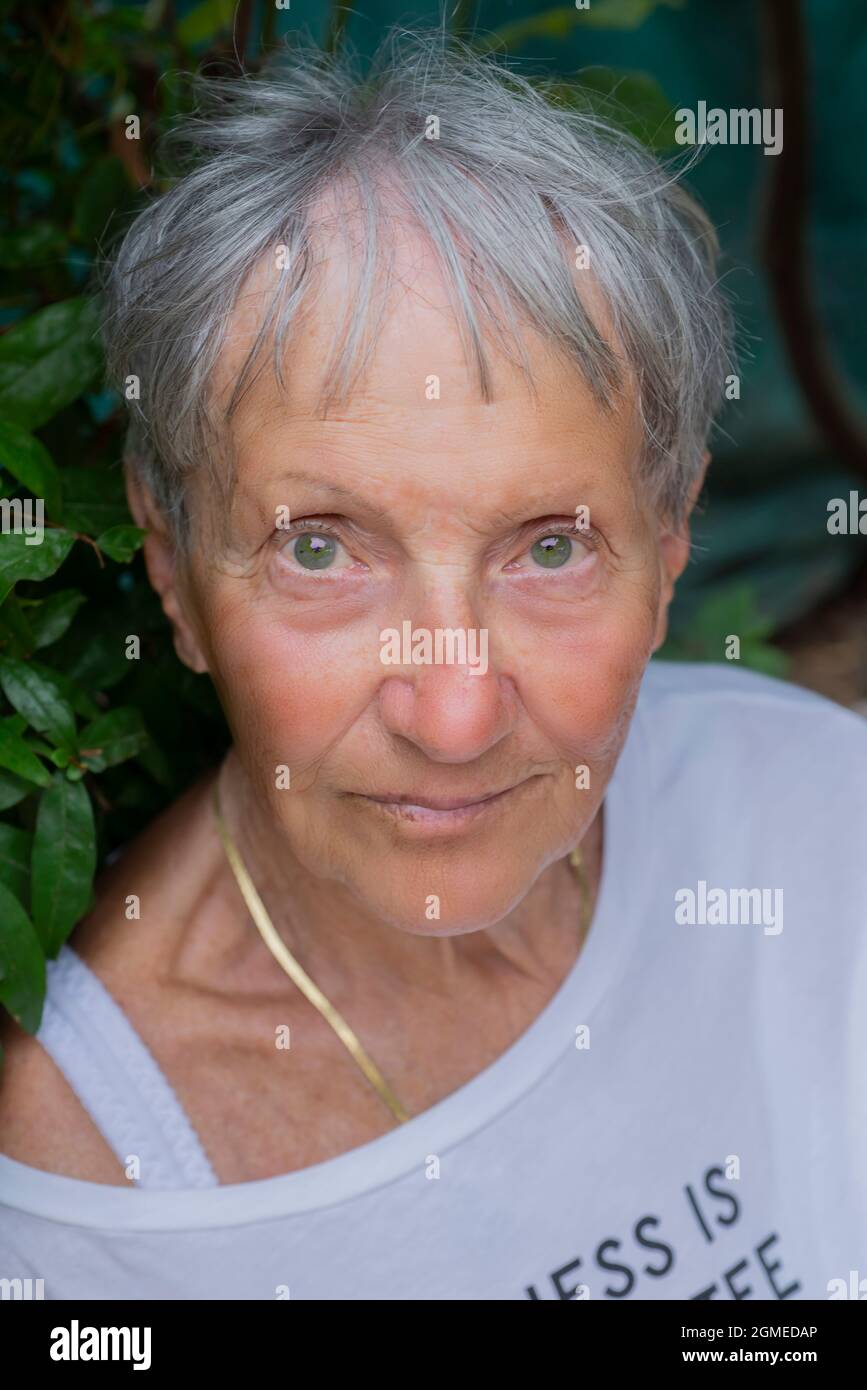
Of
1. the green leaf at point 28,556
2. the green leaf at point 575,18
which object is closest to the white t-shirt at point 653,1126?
the green leaf at point 28,556

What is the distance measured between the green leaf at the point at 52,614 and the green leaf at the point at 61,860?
14 centimetres

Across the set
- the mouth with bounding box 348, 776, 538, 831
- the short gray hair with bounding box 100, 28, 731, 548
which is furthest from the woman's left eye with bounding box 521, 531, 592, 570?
the mouth with bounding box 348, 776, 538, 831

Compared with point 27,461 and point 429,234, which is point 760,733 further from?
point 27,461

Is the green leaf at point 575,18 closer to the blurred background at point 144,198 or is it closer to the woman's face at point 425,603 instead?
the blurred background at point 144,198

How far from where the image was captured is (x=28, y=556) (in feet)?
4.19

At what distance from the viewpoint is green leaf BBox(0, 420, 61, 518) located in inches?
51.9

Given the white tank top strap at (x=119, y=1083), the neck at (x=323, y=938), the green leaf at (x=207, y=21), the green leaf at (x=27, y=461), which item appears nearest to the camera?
the green leaf at (x=27, y=461)

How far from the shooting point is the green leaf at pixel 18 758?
130 centimetres

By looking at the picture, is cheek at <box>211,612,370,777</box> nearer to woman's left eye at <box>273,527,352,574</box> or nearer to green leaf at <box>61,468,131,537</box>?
woman's left eye at <box>273,527,352,574</box>

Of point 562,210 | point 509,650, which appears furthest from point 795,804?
point 562,210

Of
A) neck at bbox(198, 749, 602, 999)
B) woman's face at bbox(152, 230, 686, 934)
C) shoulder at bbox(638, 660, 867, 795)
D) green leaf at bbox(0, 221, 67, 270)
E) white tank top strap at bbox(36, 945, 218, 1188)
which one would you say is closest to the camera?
woman's face at bbox(152, 230, 686, 934)

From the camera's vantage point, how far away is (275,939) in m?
1.60

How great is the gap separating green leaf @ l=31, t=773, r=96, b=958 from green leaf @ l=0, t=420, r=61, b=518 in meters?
0.28

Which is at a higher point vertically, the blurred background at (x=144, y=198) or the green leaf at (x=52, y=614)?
the blurred background at (x=144, y=198)
